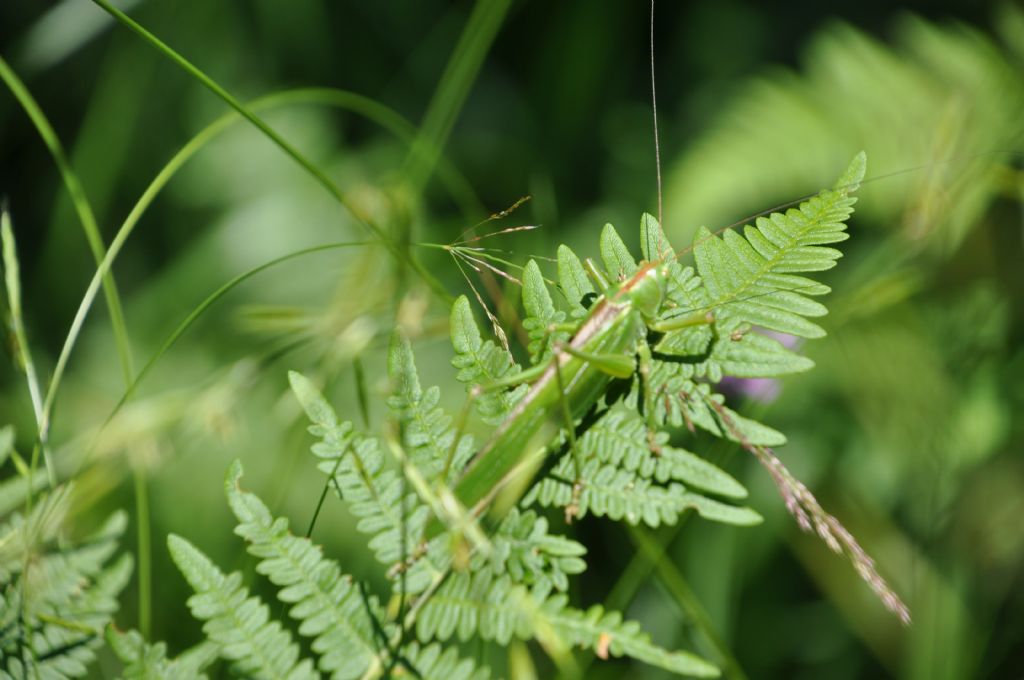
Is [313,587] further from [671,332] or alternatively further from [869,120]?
[869,120]

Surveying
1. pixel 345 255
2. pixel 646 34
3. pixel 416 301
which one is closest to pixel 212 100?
pixel 345 255

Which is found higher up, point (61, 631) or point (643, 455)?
point (61, 631)

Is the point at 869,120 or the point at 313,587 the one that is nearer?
the point at 313,587

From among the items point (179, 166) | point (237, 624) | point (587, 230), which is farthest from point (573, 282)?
point (179, 166)

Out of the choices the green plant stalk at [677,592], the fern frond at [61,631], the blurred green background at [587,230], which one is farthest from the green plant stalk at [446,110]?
the fern frond at [61,631]

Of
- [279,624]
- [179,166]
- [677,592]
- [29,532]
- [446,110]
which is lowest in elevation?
[677,592]

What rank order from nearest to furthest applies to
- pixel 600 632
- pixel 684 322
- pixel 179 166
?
pixel 600 632
pixel 684 322
pixel 179 166

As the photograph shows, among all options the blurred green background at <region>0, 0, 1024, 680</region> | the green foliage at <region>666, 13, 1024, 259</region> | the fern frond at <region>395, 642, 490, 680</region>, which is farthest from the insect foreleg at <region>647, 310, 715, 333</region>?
the green foliage at <region>666, 13, 1024, 259</region>

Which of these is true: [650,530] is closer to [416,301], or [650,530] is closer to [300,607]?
[416,301]

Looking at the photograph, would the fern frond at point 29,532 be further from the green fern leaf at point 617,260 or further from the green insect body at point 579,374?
the green fern leaf at point 617,260
